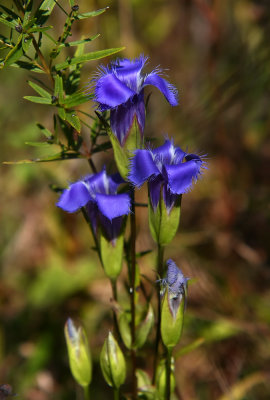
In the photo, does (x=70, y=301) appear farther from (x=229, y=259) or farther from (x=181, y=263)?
(x=229, y=259)

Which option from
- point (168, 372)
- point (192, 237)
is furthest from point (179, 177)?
point (192, 237)

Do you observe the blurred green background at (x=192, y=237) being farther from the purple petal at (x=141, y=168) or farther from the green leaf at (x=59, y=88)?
the green leaf at (x=59, y=88)

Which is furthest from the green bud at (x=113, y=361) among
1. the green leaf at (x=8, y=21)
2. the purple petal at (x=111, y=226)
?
the green leaf at (x=8, y=21)

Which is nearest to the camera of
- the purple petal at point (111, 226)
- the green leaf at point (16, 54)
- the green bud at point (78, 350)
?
the green leaf at point (16, 54)

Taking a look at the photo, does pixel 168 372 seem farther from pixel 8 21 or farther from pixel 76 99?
pixel 8 21

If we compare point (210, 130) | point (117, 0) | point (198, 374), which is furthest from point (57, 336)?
point (117, 0)

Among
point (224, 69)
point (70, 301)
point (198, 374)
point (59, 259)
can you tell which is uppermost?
point (224, 69)
